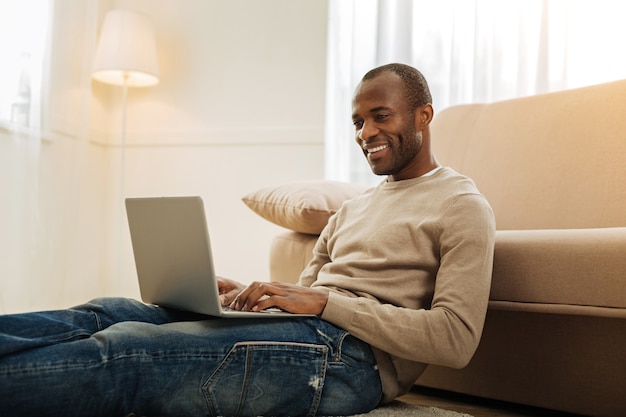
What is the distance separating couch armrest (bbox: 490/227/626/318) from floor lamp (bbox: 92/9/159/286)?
212 cm

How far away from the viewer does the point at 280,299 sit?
1.19 m

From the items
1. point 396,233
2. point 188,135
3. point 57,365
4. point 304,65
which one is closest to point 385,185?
point 396,233

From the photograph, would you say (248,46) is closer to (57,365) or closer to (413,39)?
(413,39)

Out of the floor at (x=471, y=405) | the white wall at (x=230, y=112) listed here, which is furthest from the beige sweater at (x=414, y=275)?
the white wall at (x=230, y=112)

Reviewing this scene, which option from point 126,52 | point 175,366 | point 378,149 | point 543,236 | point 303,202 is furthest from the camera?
point 126,52

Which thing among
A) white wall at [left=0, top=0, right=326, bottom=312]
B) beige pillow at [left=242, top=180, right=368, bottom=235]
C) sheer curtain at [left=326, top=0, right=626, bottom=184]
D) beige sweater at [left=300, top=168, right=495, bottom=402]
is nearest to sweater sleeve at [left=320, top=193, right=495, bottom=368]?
beige sweater at [left=300, top=168, right=495, bottom=402]

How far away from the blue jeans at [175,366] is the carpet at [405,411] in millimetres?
21

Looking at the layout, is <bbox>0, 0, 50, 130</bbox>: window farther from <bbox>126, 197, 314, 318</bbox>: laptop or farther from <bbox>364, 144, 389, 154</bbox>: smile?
<bbox>364, 144, 389, 154</bbox>: smile

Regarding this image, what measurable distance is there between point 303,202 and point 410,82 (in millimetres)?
488

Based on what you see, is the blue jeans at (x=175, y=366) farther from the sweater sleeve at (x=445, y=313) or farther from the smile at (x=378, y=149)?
the smile at (x=378, y=149)

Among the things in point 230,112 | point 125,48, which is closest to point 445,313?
point 230,112

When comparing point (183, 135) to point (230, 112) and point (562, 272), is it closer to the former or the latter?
point (230, 112)

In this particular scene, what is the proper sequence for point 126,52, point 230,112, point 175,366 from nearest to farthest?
1. point 175,366
2. point 126,52
3. point 230,112

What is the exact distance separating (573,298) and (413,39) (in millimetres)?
1754
